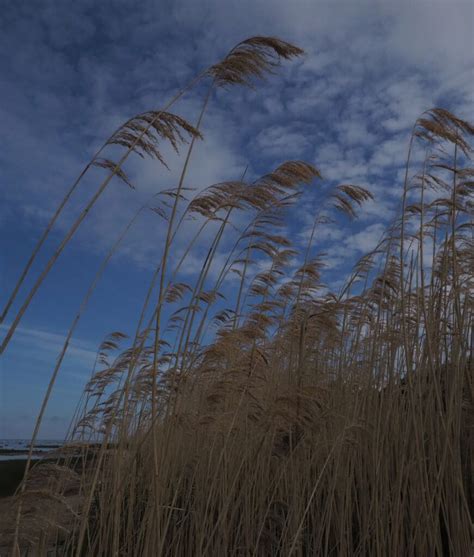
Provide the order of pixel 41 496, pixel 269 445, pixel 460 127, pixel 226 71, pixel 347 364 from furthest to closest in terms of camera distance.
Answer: pixel 347 364 → pixel 269 445 → pixel 460 127 → pixel 226 71 → pixel 41 496

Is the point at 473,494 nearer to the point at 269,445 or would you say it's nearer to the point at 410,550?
the point at 410,550

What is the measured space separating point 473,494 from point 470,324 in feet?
3.60

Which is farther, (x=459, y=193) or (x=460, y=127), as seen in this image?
(x=459, y=193)

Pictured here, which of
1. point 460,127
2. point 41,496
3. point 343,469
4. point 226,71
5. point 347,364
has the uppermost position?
point 460,127

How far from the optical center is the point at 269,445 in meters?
3.60

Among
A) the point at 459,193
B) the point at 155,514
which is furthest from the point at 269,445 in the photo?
the point at 459,193

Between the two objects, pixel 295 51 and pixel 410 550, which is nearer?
pixel 295 51

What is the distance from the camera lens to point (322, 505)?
381cm

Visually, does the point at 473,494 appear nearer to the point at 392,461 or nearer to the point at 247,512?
the point at 392,461

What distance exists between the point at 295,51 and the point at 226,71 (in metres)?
0.37

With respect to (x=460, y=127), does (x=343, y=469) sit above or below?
below

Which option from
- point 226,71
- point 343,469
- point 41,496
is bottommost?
point 41,496

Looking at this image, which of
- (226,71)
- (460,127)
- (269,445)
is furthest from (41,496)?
(460,127)

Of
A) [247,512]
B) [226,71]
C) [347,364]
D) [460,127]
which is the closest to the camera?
[226,71]
